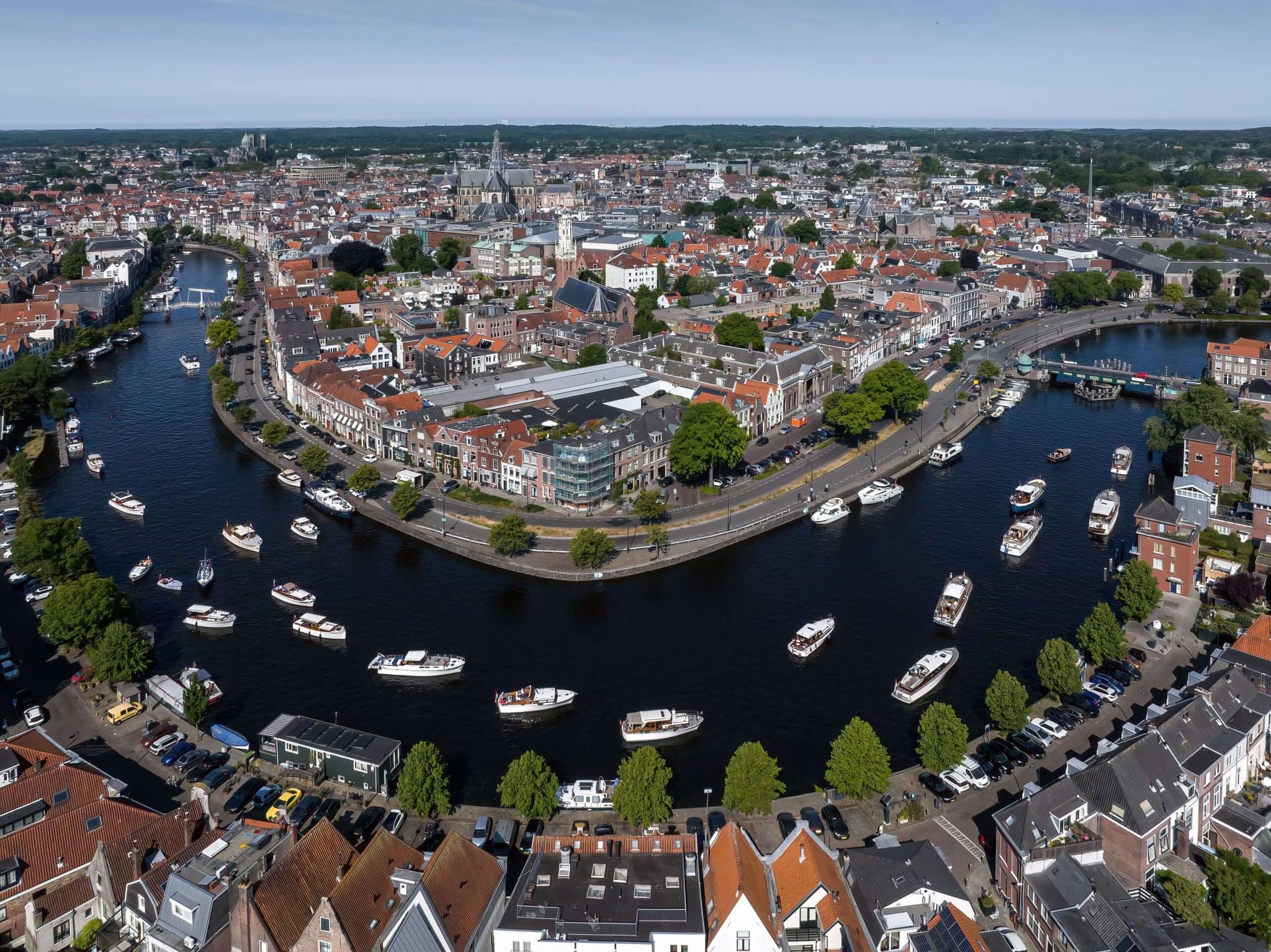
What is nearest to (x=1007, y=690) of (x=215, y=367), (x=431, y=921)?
(x=431, y=921)

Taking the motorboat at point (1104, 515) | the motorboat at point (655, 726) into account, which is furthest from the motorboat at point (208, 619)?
the motorboat at point (1104, 515)

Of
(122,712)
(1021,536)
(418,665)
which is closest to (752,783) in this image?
(418,665)

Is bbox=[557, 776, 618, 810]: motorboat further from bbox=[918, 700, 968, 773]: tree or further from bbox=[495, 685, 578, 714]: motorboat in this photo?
bbox=[918, 700, 968, 773]: tree

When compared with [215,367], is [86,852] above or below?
below

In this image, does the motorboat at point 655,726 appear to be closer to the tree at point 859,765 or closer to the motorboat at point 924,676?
the tree at point 859,765

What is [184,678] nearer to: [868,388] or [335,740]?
[335,740]

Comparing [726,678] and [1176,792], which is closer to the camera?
[1176,792]
